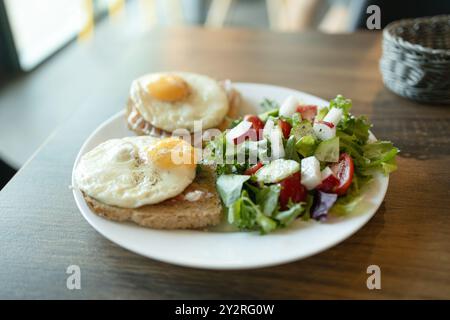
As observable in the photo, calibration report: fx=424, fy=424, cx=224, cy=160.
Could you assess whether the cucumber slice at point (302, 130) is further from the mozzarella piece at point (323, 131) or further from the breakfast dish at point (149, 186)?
the breakfast dish at point (149, 186)

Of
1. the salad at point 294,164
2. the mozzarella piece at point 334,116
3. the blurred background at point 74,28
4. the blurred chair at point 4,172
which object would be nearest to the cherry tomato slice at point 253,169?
the salad at point 294,164

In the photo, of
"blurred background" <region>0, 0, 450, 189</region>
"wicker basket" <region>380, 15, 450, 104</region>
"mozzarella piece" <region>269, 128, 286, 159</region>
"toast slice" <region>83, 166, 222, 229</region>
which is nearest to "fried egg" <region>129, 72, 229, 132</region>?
"mozzarella piece" <region>269, 128, 286, 159</region>

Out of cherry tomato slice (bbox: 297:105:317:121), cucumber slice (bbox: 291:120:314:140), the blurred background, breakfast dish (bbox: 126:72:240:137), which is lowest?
the blurred background

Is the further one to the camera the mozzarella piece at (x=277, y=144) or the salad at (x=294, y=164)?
the mozzarella piece at (x=277, y=144)

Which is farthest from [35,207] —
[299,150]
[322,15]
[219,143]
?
[322,15]

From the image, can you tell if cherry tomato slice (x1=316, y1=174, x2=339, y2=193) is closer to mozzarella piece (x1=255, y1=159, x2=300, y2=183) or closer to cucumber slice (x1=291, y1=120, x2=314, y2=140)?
mozzarella piece (x1=255, y1=159, x2=300, y2=183)

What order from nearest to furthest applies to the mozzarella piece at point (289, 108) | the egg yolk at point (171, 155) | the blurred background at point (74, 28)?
the egg yolk at point (171, 155) → the mozzarella piece at point (289, 108) → the blurred background at point (74, 28)

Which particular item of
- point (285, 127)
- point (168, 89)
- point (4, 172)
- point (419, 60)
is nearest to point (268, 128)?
point (285, 127)
